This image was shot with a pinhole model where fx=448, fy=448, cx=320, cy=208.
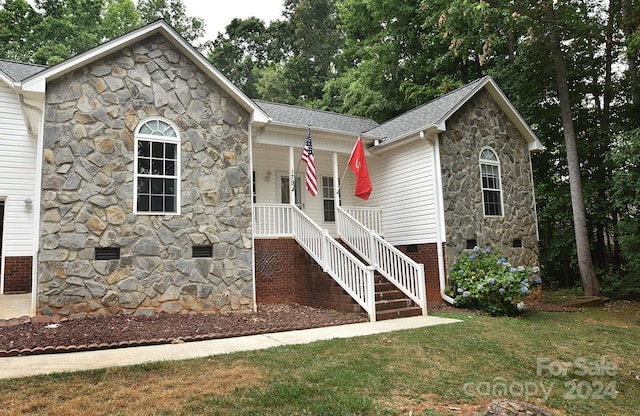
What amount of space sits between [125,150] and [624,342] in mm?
9278

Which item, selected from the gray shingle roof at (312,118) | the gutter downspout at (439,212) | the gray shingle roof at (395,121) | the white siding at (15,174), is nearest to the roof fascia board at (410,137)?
the gray shingle roof at (395,121)

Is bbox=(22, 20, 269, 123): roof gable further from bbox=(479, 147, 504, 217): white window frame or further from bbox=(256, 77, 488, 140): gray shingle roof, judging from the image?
bbox=(479, 147, 504, 217): white window frame

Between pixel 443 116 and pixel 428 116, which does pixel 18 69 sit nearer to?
pixel 428 116

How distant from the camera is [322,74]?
29.3m

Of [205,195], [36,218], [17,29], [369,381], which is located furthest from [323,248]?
[17,29]

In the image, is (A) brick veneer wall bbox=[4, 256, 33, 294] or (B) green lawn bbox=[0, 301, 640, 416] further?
(A) brick veneer wall bbox=[4, 256, 33, 294]

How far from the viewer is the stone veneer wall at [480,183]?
11.2 meters

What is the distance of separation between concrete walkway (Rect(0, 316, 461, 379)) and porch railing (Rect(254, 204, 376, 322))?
94 cm

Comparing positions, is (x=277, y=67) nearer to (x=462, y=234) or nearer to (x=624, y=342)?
(x=462, y=234)

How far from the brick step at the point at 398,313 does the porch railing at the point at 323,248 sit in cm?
24

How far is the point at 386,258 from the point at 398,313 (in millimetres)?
1722

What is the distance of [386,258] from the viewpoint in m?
10.1

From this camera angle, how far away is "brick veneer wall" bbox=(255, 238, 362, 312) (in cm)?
979

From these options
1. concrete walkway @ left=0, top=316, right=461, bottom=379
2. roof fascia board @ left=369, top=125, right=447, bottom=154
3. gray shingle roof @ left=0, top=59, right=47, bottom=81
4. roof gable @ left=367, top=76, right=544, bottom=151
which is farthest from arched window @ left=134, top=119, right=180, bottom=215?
roof gable @ left=367, top=76, right=544, bottom=151
